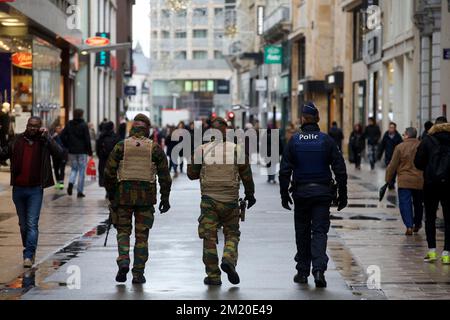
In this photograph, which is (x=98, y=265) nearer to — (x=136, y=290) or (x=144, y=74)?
(x=136, y=290)

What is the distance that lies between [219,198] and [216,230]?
1.14 feet

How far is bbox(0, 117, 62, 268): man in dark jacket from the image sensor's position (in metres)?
15.2

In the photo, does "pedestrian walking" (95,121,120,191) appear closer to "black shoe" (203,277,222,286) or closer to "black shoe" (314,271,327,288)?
"black shoe" (203,277,222,286)

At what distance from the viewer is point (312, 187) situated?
13.5 metres

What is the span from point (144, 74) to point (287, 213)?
417ft

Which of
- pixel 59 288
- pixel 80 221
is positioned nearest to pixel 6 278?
pixel 59 288

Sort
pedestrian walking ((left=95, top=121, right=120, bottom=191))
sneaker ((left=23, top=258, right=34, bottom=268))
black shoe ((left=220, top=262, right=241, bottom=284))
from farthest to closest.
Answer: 1. pedestrian walking ((left=95, top=121, right=120, bottom=191))
2. sneaker ((left=23, top=258, right=34, bottom=268))
3. black shoe ((left=220, top=262, right=241, bottom=284))

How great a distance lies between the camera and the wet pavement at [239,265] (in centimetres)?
1289

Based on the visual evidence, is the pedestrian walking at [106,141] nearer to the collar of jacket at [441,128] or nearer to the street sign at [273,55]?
the collar of jacket at [441,128]

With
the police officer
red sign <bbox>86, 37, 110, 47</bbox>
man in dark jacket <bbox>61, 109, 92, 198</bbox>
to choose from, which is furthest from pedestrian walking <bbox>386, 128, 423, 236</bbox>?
red sign <bbox>86, 37, 110, 47</bbox>

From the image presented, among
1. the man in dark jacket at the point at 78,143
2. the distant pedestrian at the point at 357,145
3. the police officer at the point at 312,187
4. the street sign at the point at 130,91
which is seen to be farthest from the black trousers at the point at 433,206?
the street sign at the point at 130,91

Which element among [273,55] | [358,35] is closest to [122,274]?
[358,35]

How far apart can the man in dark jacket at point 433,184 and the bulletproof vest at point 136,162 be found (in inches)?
154

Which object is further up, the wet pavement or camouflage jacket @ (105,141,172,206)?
camouflage jacket @ (105,141,172,206)
